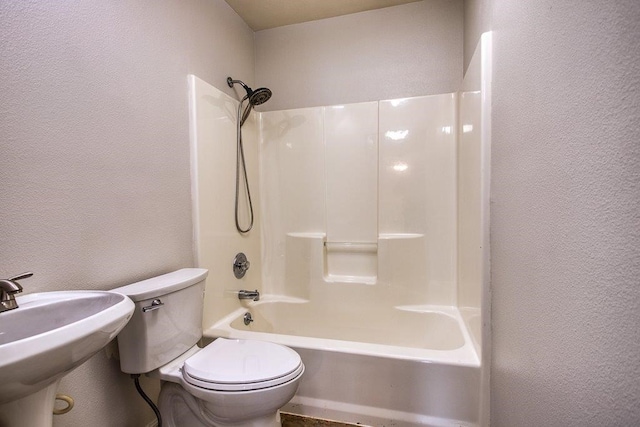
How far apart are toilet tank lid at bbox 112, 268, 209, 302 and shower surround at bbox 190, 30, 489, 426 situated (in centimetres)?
29

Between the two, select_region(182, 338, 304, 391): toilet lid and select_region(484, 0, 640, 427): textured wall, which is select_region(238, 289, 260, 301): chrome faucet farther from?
select_region(484, 0, 640, 427): textured wall

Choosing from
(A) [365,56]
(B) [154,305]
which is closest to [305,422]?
(B) [154,305]

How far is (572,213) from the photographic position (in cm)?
59

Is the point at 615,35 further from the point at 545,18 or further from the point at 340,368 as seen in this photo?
the point at 340,368

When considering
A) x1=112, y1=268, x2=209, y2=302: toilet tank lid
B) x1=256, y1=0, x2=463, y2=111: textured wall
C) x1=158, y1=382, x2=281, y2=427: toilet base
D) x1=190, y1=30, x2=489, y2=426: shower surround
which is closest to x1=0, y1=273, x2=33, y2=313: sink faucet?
x1=112, y1=268, x2=209, y2=302: toilet tank lid

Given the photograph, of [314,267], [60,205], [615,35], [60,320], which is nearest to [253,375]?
[60,320]

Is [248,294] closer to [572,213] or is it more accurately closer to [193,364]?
[193,364]

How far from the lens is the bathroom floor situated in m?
1.38

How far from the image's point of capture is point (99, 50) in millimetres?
1078

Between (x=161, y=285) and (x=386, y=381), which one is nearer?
(x=161, y=285)

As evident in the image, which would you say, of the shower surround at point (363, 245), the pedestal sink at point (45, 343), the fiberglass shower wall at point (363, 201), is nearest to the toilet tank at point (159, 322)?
the pedestal sink at point (45, 343)

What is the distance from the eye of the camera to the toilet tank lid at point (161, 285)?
41.3 inches

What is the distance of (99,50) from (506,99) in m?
1.52

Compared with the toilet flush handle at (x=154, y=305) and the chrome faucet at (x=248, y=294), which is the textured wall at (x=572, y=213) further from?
the chrome faucet at (x=248, y=294)
